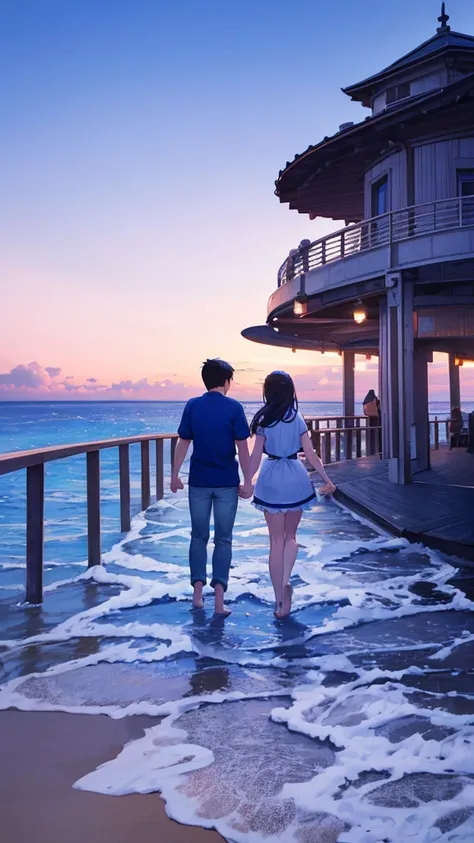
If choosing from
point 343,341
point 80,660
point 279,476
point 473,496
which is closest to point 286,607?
point 279,476

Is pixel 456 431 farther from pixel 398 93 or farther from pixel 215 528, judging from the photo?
pixel 215 528

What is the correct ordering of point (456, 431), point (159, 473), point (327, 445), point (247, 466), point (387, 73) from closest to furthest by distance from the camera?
1. point (247, 466)
2. point (159, 473)
3. point (387, 73)
4. point (327, 445)
5. point (456, 431)

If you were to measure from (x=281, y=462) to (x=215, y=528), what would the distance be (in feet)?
2.52

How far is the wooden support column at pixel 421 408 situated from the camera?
15789 mm

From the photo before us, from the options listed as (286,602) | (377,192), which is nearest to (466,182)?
(377,192)

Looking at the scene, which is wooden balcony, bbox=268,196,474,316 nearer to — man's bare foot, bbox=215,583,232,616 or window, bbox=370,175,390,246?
window, bbox=370,175,390,246

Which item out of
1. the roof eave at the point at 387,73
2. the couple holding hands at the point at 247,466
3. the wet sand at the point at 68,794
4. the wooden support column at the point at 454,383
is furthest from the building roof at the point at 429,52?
the wet sand at the point at 68,794

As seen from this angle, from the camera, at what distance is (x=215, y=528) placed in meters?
5.51

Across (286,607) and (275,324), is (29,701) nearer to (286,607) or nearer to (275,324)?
(286,607)

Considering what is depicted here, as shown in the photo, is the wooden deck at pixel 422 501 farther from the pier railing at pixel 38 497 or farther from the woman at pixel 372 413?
the woman at pixel 372 413

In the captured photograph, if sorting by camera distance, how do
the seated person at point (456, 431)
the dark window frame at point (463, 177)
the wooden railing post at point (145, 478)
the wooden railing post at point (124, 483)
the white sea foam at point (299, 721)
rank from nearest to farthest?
Answer: the white sea foam at point (299, 721)
the wooden railing post at point (124, 483)
the wooden railing post at point (145, 478)
the dark window frame at point (463, 177)
the seated person at point (456, 431)

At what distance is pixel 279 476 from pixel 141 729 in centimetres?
246

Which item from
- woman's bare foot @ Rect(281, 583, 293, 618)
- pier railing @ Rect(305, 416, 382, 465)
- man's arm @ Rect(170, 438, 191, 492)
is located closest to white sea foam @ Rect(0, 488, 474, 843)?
woman's bare foot @ Rect(281, 583, 293, 618)

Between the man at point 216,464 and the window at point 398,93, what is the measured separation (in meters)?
16.1
